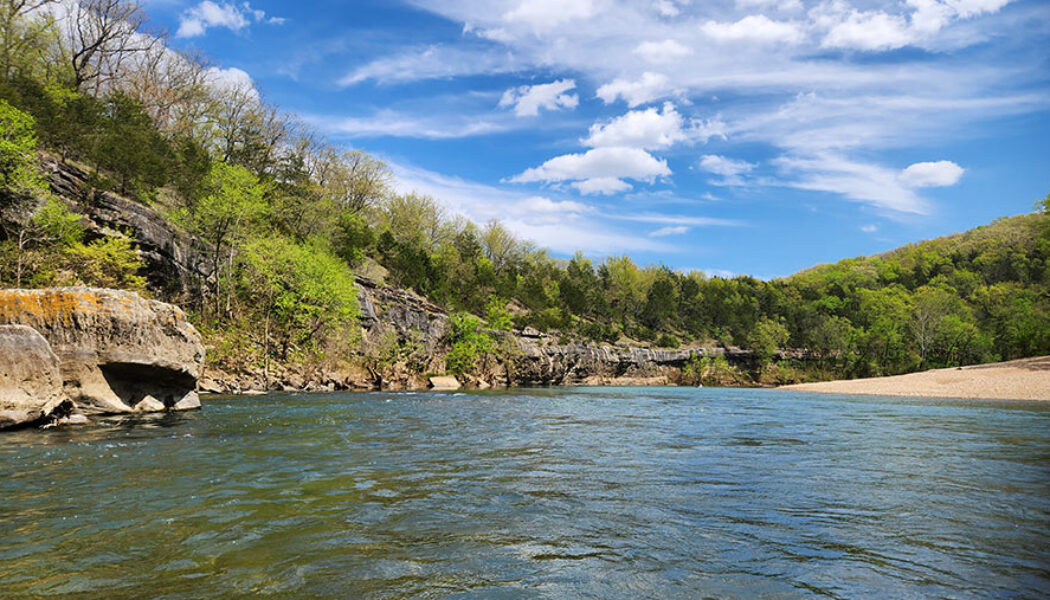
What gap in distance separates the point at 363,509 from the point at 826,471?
786cm

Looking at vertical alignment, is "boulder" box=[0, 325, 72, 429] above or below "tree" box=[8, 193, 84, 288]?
below

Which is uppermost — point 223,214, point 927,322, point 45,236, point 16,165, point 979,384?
point 223,214

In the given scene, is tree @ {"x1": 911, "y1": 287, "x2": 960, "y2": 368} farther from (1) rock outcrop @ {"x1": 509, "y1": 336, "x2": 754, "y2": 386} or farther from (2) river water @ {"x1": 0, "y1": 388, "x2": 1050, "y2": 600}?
(2) river water @ {"x1": 0, "y1": 388, "x2": 1050, "y2": 600}

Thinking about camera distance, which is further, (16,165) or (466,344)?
(466,344)

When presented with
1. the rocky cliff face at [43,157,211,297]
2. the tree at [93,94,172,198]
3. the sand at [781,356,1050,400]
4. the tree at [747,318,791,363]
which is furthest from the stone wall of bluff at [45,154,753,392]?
the sand at [781,356,1050,400]

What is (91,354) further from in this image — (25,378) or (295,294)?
(295,294)

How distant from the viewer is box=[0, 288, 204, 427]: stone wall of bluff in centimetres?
1152

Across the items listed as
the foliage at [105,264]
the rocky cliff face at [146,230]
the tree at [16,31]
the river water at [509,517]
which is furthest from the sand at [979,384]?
the tree at [16,31]

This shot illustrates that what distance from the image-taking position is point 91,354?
13.8 meters

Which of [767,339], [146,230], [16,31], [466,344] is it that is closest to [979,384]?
[466,344]

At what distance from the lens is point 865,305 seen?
102 m

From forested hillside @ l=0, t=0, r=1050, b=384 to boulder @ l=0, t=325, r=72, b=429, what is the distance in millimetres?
14534

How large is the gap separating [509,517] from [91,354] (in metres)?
13.9

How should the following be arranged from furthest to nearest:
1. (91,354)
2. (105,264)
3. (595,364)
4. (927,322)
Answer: (927,322)
(595,364)
(105,264)
(91,354)
